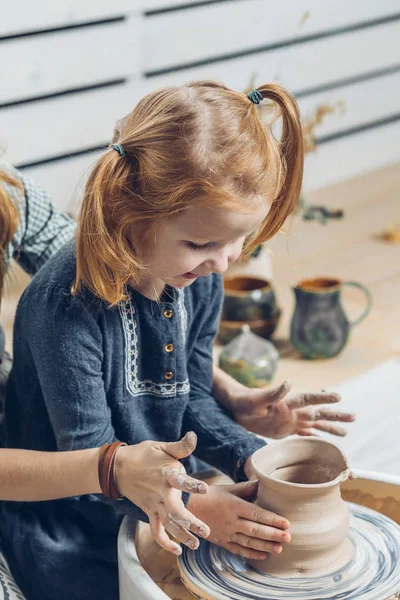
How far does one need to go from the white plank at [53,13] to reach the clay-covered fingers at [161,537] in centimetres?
182

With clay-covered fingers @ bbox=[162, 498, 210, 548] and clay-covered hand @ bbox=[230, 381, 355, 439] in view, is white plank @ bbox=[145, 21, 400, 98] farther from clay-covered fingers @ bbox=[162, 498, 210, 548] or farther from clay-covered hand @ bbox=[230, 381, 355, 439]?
clay-covered fingers @ bbox=[162, 498, 210, 548]

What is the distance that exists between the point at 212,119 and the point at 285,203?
20cm

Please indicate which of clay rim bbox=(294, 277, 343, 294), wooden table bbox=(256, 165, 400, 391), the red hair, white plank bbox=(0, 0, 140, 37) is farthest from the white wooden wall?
the red hair

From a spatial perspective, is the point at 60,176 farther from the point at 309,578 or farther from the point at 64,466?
the point at 309,578

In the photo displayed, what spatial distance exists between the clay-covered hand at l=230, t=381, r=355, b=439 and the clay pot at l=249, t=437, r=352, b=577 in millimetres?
148

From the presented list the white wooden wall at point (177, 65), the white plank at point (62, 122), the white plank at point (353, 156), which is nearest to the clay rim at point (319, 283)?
the white wooden wall at point (177, 65)

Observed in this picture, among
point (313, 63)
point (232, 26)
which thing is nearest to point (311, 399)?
point (232, 26)

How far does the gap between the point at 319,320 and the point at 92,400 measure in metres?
1.14

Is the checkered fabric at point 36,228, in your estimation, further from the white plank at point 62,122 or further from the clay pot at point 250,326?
the white plank at point 62,122

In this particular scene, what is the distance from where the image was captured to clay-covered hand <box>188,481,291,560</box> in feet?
3.23

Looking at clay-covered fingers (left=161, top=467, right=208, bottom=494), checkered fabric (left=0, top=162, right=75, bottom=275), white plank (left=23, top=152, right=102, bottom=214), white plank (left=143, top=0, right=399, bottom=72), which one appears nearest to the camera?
clay-covered fingers (left=161, top=467, right=208, bottom=494)

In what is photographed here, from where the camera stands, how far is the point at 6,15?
241 cm

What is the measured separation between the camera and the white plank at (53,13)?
243cm

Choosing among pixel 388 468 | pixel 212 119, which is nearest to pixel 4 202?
pixel 212 119
